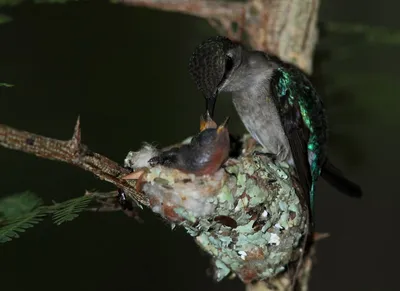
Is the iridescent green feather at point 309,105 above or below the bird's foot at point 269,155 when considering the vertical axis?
above

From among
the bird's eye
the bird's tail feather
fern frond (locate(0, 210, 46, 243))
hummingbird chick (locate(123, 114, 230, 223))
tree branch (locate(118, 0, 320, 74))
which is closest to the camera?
fern frond (locate(0, 210, 46, 243))

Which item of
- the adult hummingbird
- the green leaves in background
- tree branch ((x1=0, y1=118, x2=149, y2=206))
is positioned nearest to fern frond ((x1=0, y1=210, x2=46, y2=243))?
the green leaves in background

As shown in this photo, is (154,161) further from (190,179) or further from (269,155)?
(269,155)

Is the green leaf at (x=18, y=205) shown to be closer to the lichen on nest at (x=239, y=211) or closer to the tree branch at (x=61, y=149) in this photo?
the tree branch at (x=61, y=149)

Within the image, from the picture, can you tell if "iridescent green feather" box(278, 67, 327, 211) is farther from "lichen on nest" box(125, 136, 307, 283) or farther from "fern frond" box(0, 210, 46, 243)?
"fern frond" box(0, 210, 46, 243)

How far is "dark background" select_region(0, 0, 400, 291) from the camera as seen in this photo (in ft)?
15.8

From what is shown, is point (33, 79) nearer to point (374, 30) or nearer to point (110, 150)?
point (110, 150)

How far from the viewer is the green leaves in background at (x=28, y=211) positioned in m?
1.61

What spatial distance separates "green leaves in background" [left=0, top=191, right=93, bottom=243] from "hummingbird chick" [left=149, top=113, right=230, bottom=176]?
13.1 inches

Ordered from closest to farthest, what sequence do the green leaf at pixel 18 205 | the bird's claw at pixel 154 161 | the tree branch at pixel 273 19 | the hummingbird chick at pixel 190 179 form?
the green leaf at pixel 18 205 < the hummingbird chick at pixel 190 179 < the bird's claw at pixel 154 161 < the tree branch at pixel 273 19

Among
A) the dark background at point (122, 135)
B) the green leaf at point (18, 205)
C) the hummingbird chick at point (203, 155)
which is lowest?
the dark background at point (122, 135)

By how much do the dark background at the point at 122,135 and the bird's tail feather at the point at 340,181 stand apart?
4.98 feet

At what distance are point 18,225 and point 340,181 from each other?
1628 mm

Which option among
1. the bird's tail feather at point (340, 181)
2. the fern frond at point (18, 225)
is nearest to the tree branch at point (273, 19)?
the bird's tail feather at point (340, 181)
